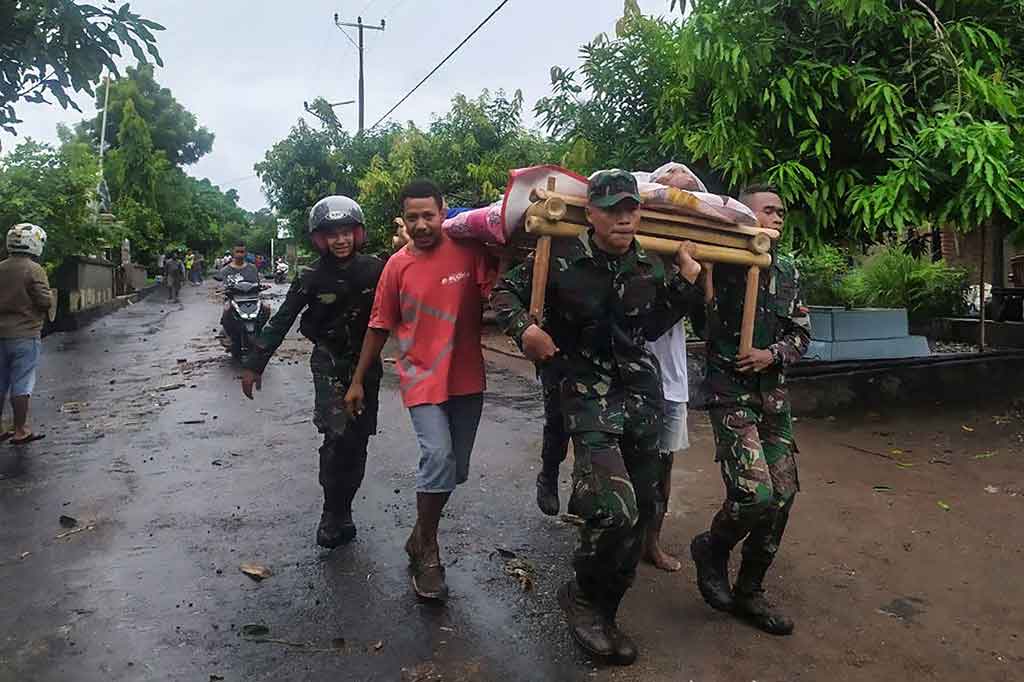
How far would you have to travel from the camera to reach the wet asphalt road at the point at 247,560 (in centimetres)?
313

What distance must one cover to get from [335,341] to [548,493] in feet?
4.79

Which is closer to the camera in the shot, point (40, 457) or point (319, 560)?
point (319, 560)

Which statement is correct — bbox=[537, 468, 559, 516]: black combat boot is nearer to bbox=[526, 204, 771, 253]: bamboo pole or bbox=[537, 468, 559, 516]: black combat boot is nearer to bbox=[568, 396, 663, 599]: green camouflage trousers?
bbox=[568, 396, 663, 599]: green camouflage trousers

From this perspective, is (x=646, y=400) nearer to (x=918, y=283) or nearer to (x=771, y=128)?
(x=771, y=128)

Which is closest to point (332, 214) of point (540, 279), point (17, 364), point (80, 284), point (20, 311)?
point (540, 279)

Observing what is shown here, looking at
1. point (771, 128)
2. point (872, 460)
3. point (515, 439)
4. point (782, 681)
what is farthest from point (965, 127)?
point (782, 681)

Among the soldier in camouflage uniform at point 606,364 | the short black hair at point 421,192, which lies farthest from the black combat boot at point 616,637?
the short black hair at point 421,192

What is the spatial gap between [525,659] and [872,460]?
4008mm

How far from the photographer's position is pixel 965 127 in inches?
228

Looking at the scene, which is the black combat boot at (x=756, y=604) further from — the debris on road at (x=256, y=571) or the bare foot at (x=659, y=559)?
the debris on road at (x=256, y=571)

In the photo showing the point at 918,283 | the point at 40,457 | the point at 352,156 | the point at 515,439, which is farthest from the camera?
the point at 352,156

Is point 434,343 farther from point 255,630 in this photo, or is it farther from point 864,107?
point 864,107

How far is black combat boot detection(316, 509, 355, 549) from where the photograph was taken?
426 cm

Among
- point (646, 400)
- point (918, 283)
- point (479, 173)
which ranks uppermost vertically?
point (479, 173)
